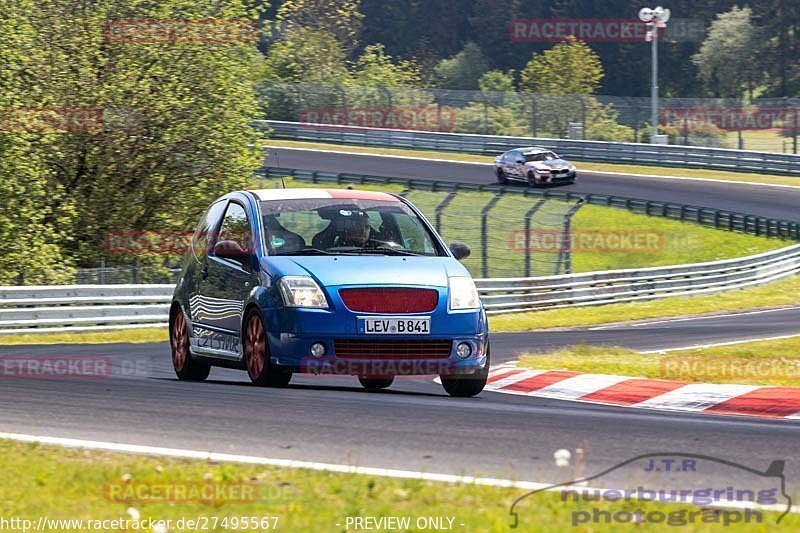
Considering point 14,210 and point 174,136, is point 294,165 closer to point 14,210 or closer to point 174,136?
point 174,136

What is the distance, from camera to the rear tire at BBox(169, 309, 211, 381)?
11.8 metres

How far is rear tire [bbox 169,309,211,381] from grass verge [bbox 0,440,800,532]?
5170mm

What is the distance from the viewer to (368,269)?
9875 millimetres

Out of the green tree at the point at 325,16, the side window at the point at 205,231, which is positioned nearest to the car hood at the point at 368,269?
the side window at the point at 205,231

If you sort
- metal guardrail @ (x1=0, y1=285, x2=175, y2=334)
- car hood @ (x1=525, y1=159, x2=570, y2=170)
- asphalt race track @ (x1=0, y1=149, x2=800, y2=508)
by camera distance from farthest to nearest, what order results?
car hood @ (x1=525, y1=159, x2=570, y2=170) → metal guardrail @ (x1=0, y1=285, x2=175, y2=334) → asphalt race track @ (x1=0, y1=149, x2=800, y2=508)

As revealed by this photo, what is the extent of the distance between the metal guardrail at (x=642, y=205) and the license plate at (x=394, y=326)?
1148 inches

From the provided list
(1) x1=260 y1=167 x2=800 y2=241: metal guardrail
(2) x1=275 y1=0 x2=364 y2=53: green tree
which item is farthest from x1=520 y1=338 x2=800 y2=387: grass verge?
(2) x1=275 y1=0 x2=364 y2=53: green tree

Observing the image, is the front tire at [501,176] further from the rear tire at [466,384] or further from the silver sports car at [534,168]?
the rear tire at [466,384]

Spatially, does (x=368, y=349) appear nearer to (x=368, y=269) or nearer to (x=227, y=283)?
(x=368, y=269)

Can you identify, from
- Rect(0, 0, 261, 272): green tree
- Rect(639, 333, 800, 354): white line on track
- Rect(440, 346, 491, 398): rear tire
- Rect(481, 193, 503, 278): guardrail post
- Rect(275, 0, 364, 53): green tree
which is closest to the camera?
Rect(440, 346, 491, 398): rear tire

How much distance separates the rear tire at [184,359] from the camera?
11.8m

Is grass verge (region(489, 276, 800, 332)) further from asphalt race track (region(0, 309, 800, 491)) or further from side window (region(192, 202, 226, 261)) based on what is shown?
asphalt race track (region(0, 309, 800, 491))

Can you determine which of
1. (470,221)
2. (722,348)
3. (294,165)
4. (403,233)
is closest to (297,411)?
(403,233)

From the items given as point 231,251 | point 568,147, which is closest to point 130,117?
point 231,251
